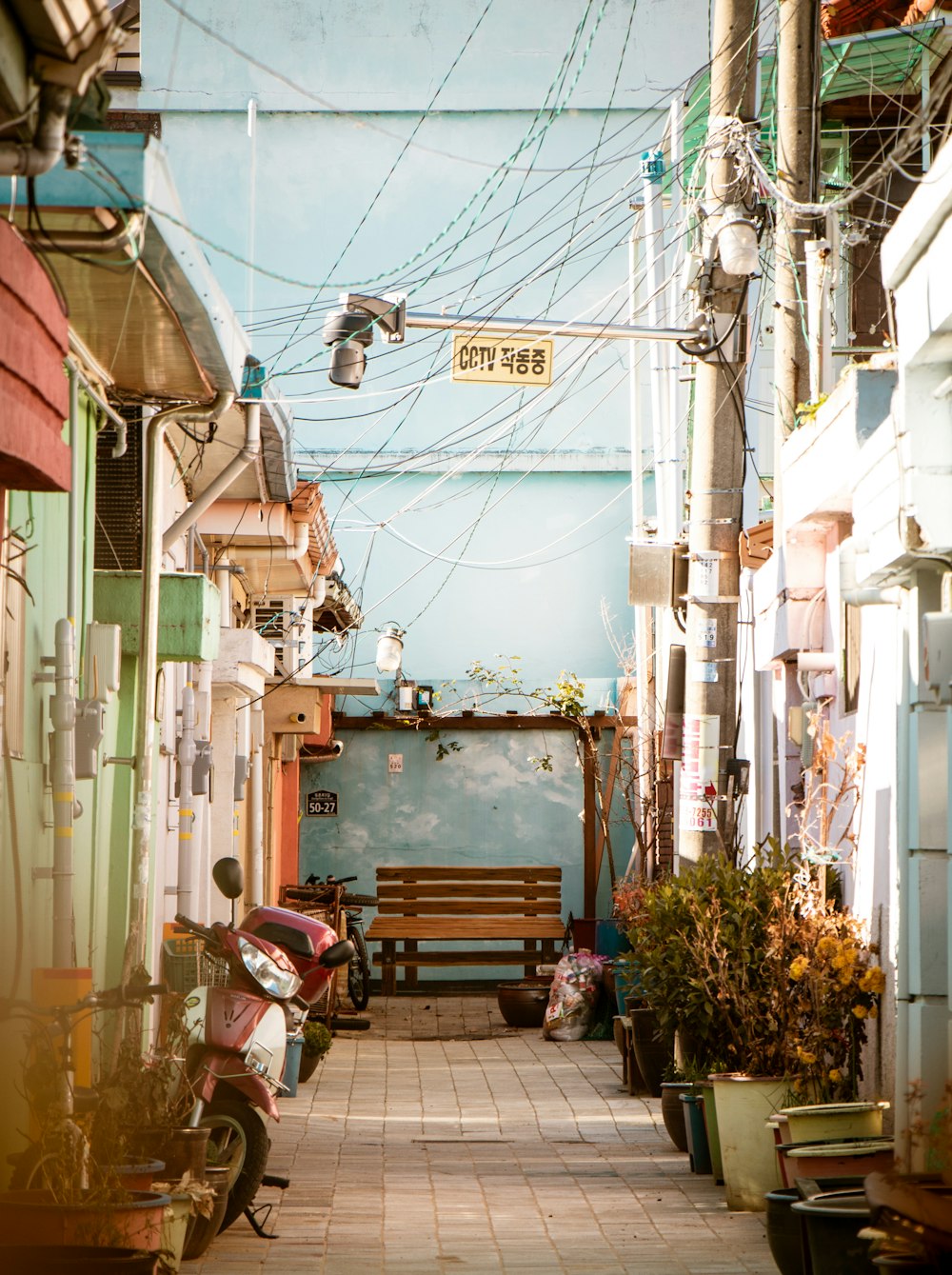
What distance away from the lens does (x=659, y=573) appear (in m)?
11.9

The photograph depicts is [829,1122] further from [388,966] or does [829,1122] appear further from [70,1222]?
[388,966]

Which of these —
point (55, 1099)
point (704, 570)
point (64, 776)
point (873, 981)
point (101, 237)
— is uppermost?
point (101, 237)

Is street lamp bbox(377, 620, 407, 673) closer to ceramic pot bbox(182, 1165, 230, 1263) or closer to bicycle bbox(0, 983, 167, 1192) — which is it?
ceramic pot bbox(182, 1165, 230, 1263)

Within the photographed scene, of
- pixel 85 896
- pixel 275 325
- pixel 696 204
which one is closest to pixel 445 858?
pixel 275 325

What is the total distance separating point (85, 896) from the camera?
884cm

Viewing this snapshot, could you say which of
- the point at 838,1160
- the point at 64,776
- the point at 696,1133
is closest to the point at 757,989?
the point at 696,1133

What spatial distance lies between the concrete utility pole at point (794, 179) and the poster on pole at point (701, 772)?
1.62m

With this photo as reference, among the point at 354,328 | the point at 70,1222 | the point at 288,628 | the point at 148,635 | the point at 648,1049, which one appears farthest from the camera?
the point at 288,628

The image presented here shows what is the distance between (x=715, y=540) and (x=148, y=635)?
4117 mm

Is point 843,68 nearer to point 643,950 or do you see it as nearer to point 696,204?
point 696,204

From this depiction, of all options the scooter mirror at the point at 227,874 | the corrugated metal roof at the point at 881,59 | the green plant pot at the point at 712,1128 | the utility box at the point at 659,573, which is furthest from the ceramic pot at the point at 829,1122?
the corrugated metal roof at the point at 881,59

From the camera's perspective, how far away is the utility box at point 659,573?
11922 millimetres

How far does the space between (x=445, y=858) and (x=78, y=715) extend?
15607 mm

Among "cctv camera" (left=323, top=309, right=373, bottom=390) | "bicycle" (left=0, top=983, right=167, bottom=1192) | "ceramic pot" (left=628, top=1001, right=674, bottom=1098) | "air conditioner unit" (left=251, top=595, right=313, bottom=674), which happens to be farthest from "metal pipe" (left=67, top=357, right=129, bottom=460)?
"air conditioner unit" (left=251, top=595, right=313, bottom=674)
